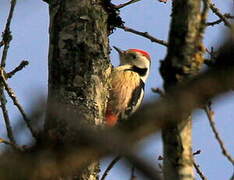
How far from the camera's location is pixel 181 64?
1700 mm

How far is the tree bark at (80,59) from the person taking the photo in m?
3.27

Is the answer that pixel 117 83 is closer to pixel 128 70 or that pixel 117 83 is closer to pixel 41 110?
pixel 128 70

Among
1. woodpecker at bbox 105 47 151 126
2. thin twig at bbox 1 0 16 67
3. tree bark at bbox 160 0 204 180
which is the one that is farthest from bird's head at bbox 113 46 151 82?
tree bark at bbox 160 0 204 180

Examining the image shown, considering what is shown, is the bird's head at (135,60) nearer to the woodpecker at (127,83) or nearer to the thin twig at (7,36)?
the woodpecker at (127,83)

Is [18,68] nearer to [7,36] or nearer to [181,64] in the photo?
[7,36]

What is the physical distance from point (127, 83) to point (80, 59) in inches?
96.1

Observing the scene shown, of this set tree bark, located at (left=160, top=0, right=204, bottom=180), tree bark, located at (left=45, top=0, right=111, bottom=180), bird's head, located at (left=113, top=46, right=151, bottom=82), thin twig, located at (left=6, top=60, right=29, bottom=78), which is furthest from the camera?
bird's head, located at (left=113, top=46, right=151, bottom=82)

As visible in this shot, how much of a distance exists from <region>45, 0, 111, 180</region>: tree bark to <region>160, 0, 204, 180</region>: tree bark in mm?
1287

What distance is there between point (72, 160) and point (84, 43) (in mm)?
2672

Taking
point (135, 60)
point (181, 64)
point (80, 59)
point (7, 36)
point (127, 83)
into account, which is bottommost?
point (181, 64)

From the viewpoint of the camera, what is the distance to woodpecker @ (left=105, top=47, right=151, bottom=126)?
5.24m

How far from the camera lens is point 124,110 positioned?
5422mm

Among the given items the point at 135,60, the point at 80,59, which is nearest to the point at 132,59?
the point at 135,60

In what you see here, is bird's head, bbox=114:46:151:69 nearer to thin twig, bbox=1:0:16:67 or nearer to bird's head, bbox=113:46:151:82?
bird's head, bbox=113:46:151:82
